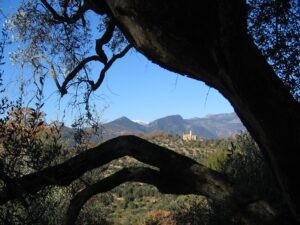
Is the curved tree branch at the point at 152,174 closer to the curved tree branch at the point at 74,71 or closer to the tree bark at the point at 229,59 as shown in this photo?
the tree bark at the point at 229,59

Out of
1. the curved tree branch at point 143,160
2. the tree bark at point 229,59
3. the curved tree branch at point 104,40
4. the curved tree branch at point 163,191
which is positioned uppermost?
the curved tree branch at point 104,40

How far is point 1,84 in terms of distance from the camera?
5105mm

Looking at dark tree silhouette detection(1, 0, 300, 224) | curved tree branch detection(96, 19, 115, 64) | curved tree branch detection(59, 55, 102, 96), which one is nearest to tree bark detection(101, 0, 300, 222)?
dark tree silhouette detection(1, 0, 300, 224)

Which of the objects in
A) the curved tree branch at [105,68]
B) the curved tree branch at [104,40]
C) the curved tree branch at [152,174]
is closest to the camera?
the curved tree branch at [152,174]

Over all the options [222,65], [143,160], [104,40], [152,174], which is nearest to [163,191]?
[152,174]

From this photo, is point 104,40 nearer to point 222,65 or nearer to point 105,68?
point 105,68

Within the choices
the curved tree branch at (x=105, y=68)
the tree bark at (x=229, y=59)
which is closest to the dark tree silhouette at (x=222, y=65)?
the tree bark at (x=229, y=59)

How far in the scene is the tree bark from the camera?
5039mm

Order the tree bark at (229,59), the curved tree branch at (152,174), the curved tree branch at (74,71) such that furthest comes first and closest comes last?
the curved tree branch at (74,71), the curved tree branch at (152,174), the tree bark at (229,59)

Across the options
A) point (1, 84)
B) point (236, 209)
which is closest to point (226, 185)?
point (236, 209)

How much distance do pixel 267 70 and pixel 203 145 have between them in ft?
127

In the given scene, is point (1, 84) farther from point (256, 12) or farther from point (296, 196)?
point (256, 12)

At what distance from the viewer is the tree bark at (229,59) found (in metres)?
5.04

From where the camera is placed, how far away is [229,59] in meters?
5.02
